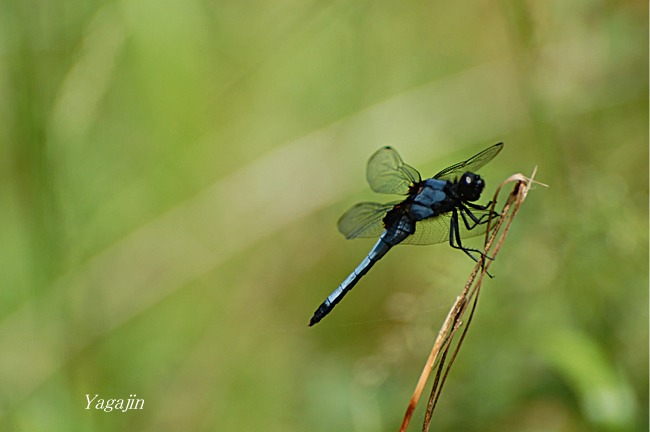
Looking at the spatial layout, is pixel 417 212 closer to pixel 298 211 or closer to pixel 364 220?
pixel 364 220

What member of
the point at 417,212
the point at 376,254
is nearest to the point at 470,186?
the point at 417,212

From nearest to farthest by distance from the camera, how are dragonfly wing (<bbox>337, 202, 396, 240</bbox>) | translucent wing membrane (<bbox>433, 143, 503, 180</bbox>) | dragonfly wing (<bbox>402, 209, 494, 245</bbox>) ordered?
translucent wing membrane (<bbox>433, 143, 503, 180</bbox>)
dragonfly wing (<bbox>402, 209, 494, 245</bbox>)
dragonfly wing (<bbox>337, 202, 396, 240</bbox>)

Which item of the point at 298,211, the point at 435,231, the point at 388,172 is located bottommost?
the point at 435,231

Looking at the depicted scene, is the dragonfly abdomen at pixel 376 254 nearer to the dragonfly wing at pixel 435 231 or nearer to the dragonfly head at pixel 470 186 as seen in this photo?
the dragonfly wing at pixel 435 231

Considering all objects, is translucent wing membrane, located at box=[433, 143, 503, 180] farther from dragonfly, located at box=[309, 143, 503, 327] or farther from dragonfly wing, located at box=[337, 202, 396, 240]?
dragonfly wing, located at box=[337, 202, 396, 240]

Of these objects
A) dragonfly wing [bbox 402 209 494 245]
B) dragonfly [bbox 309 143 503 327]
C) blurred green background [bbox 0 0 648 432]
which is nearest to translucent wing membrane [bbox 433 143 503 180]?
dragonfly [bbox 309 143 503 327]

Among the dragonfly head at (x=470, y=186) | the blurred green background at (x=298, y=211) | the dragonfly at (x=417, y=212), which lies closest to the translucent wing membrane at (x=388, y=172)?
the dragonfly at (x=417, y=212)
